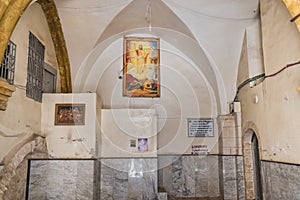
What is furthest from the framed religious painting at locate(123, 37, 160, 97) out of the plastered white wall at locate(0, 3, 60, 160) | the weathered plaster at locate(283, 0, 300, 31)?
the weathered plaster at locate(283, 0, 300, 31)

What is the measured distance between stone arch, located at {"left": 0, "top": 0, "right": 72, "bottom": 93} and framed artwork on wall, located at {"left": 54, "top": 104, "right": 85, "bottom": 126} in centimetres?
101

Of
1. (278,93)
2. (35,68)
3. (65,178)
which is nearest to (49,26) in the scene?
(35,68)

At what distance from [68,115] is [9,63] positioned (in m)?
1.73

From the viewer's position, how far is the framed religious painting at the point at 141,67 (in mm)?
8062

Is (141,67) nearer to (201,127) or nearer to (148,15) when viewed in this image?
(148,15)

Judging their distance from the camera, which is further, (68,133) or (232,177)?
(232,177)

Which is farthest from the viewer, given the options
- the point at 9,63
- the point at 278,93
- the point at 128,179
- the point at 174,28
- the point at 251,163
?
the point at 174,28

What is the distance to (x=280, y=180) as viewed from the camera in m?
4.34

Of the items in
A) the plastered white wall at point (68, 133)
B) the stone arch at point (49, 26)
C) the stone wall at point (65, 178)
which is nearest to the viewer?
the stone arch at point (49, 26)

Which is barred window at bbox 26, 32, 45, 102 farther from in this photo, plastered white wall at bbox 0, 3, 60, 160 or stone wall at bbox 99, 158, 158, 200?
stone wall at bbox 99, 158, 158, 200

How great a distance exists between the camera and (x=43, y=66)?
5688mm

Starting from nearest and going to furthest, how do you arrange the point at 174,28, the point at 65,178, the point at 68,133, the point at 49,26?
the point at 65,178 < the point at 68,133 < the point at 49,26 < the point at 174,28

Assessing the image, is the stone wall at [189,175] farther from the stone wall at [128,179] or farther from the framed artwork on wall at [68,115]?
→ the framed artwork on wall at [68,115]

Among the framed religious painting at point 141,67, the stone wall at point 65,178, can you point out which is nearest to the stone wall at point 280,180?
the stone wall at point 65,178
